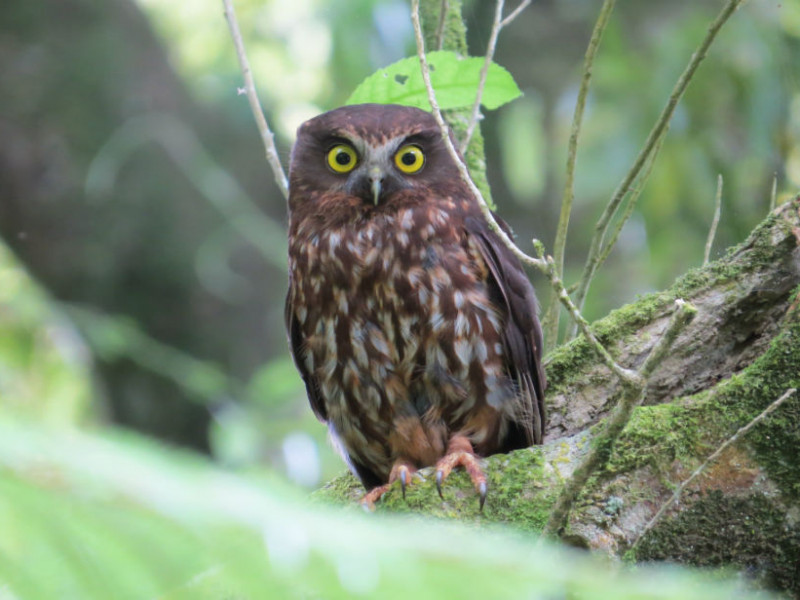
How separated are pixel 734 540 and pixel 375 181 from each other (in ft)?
5.16

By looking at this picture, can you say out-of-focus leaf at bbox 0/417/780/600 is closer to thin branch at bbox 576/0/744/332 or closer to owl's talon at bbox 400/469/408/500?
owl's talon at bbox 400/469/408/500

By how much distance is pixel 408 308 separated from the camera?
269cm

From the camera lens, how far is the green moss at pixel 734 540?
1.73 metres

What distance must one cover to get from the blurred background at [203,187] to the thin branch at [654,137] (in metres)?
1.14

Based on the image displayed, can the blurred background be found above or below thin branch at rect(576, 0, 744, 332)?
above

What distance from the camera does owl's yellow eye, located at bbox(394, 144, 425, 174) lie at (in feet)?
9.58

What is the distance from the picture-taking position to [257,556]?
45 centimetres

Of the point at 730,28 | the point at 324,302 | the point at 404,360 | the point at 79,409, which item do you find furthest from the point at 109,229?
the point at 730,28

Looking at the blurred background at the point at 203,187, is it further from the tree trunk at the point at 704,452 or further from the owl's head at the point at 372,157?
the tree trunk at the point at 704,452

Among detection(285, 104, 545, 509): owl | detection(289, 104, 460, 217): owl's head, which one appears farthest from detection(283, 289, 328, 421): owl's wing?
detection(289, 104, 460, 217): owl's head

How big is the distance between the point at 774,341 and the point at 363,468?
1.58m

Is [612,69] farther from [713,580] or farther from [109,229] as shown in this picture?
[713,580]

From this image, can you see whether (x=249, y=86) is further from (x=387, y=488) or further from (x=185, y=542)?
(x=185, y=542)

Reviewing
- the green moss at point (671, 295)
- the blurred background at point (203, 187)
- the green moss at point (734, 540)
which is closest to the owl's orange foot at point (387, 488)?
the green moss at point (671, 295)
